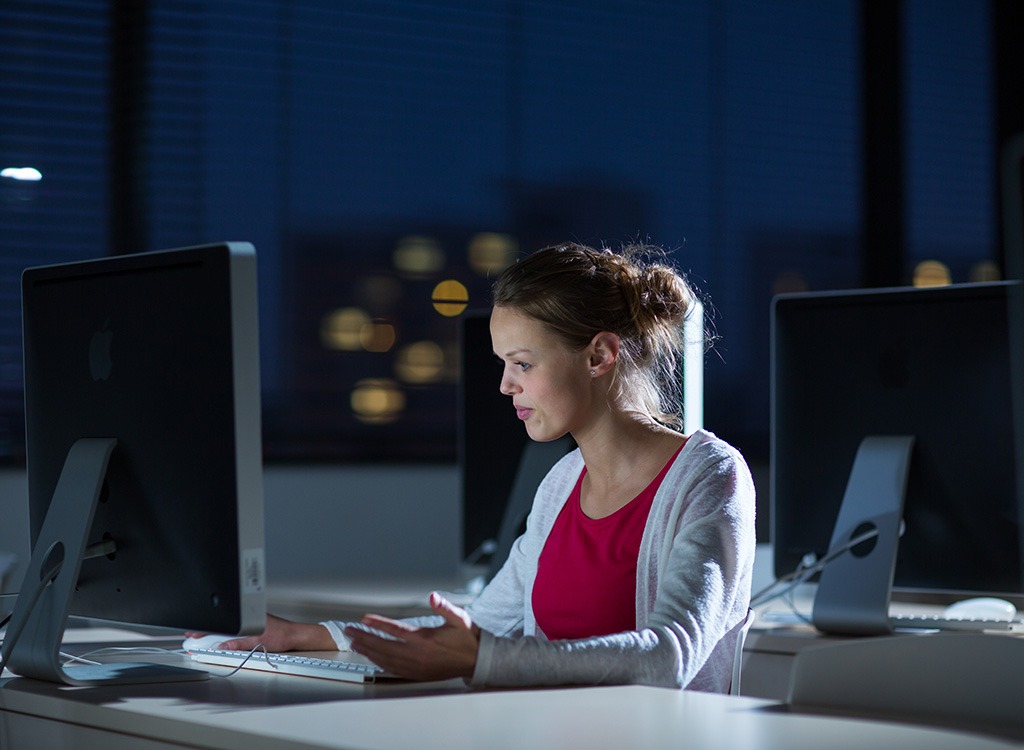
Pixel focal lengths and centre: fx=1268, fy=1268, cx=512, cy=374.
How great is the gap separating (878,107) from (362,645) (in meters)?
4.26

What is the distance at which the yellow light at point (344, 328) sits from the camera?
4.09 meters

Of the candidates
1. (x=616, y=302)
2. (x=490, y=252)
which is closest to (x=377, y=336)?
(x=490, y=252)

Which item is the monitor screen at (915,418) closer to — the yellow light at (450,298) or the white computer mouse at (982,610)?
the white computer mouse at (982,610)

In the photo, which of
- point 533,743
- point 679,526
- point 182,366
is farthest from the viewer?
point 679,526

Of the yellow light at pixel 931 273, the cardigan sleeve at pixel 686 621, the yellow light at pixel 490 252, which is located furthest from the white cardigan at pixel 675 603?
the yellow light at pixel 931 273

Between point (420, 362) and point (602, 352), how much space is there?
92.0 inches

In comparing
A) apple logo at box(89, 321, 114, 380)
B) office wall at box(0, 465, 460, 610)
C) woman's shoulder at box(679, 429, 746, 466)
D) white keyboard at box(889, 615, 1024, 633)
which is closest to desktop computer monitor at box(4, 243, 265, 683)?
apple logo at box(89, 321, 114, 380)

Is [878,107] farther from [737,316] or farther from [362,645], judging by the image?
[362,645]

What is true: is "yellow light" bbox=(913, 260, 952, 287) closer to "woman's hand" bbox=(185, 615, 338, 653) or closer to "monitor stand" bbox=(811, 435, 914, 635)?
"monitor stand" bbox=(811, 435, 914, 635)

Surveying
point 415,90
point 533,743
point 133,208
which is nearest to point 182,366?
point 533,743

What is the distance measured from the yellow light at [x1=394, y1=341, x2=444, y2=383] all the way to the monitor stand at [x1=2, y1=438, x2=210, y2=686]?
8.37 feet

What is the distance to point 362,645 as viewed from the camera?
142cm

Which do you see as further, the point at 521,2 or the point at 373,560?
the point at 521,2

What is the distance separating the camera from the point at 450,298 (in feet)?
14.1
